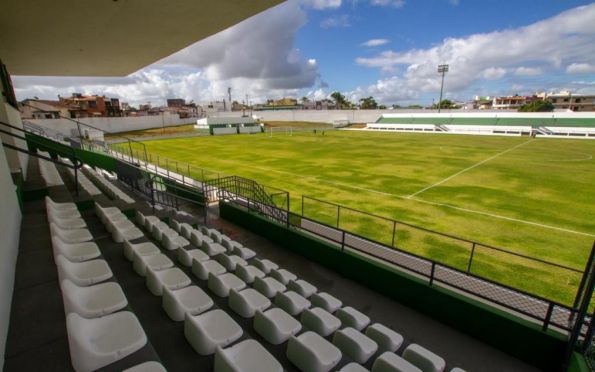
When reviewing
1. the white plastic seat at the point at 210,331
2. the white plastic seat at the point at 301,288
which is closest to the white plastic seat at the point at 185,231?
the white plastic seat at the point at 301,288

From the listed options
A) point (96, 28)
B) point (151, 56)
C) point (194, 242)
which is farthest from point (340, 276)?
point (151, 56)

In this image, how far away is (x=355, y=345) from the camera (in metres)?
3.86

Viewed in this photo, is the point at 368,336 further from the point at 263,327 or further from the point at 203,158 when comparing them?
the point at 203,158

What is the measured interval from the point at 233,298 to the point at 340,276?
13.3ft

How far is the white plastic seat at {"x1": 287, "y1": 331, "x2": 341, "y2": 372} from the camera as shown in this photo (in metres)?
3.33

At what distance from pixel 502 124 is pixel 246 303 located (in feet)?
237

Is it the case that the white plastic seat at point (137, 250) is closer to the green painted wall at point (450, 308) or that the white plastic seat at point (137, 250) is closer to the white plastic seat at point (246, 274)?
the white plastic seat at point (246, 274)

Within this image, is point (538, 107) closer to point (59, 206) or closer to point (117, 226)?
point (117, 226)

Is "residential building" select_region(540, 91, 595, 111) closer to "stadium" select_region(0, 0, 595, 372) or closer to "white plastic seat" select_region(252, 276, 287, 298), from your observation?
"stadium" select_region(0, 0, 595, 372)

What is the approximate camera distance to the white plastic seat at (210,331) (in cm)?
329

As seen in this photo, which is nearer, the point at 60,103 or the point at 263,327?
the point at 263,327

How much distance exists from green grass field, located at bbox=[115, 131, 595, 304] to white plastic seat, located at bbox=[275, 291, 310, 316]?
693 cm

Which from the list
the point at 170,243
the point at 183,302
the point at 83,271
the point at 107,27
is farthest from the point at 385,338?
the point at 107,27

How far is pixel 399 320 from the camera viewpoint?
6.14 meters
